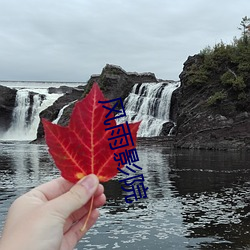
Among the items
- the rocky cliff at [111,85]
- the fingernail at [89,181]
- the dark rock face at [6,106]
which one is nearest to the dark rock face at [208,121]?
the rocky cliff at [111,85]

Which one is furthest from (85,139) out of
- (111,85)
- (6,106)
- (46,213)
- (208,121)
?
(6,106)

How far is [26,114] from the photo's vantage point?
71438 millimetres

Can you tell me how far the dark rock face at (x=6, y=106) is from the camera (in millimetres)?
72000

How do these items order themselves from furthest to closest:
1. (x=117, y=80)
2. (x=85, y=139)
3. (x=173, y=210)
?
(x=117, y=80) → (x=173, y=210) → (x=85, y=139)

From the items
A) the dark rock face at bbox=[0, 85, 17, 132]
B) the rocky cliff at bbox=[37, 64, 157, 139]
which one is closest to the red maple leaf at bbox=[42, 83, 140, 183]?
the rocky cliff at bbox=[37, 64, 157, 139]

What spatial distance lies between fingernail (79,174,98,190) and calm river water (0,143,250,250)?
973 cm

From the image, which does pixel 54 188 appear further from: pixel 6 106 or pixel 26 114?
pixel 6 106

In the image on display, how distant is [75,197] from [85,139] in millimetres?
267

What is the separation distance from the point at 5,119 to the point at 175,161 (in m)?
47.9

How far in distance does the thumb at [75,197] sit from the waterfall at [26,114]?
224 feet

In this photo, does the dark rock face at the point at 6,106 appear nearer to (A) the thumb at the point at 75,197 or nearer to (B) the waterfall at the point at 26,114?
(B) the waterfall at the point at 26,114

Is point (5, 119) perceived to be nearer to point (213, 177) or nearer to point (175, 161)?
point (175, 161)

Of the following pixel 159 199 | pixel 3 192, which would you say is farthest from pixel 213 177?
pixel 3 192

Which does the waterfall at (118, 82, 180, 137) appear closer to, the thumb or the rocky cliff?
the rocky cliff
